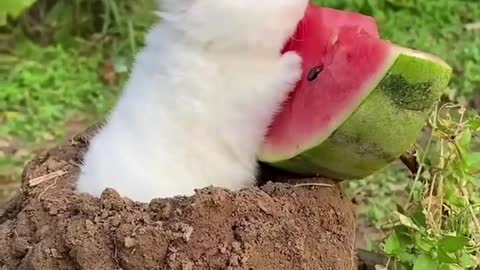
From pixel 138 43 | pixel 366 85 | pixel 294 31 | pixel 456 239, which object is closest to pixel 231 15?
pixel 294 31

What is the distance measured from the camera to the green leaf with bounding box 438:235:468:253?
5.16 feet


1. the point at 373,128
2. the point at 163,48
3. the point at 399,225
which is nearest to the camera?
the point at 373,128

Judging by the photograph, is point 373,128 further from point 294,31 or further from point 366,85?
point 294,31

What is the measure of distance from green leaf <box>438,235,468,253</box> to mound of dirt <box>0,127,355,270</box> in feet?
0.56

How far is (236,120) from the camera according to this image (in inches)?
56.9

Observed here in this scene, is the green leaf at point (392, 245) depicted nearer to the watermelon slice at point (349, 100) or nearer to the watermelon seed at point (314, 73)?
the watermelon slice at point (349, 100)

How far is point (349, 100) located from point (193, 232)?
0.92 feet

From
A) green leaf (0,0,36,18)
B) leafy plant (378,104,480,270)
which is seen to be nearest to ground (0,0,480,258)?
green leaf (0,0,36,18)

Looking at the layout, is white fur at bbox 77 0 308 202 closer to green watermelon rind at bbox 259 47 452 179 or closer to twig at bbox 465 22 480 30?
green watermelon rind at bbox 259 47 452 179

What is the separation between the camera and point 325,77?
4.75 feet

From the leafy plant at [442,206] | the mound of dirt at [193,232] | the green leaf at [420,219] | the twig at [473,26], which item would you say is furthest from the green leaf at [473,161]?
the twig at [473,26]

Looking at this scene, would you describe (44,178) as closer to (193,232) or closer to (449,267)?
(193,232)

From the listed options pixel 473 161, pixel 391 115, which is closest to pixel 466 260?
pixel 473 161

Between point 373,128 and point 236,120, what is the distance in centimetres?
20
